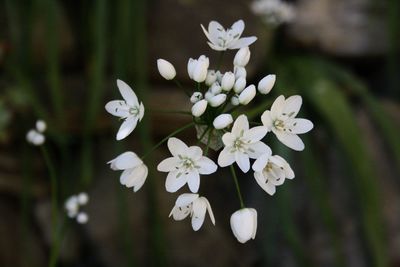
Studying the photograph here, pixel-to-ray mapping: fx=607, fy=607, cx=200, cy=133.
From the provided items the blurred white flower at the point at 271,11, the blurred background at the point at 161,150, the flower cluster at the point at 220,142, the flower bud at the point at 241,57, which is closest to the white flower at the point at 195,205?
the flower cluster at the point at 220,142

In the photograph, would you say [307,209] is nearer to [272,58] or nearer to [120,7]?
[272,58]

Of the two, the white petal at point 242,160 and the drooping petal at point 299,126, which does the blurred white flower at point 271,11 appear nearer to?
the drooping petal at point 299,126

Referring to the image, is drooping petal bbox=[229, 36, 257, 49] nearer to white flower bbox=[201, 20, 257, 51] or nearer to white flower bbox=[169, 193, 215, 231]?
white flower bbox=[201, 20, 257, 51]

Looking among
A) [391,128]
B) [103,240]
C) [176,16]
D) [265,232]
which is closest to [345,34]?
[391,128]

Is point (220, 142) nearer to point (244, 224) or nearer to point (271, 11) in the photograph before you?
point (244, 224)

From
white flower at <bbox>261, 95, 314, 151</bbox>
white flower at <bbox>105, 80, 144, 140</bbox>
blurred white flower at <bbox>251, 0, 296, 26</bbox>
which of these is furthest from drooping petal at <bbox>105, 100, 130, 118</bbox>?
blurred white flower at <bbox>251, 0, 296, 26</bbox>
